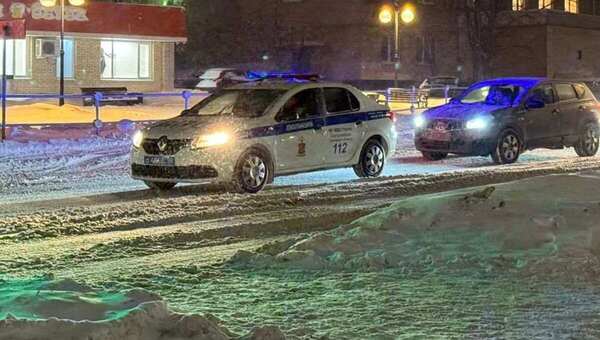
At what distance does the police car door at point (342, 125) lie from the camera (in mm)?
14039

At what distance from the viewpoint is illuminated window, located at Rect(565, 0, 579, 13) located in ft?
188

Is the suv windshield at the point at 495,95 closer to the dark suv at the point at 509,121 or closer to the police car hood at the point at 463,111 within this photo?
the dark suv at the point at 509,121

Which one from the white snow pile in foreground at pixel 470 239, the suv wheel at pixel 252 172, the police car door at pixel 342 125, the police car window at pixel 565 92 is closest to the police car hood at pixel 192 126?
the suv wheel at pixel 252 172

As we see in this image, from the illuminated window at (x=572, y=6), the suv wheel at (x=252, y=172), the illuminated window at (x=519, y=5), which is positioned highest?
the illuminated window at (x=572, y=6)

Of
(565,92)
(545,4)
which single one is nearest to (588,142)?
(565,92)

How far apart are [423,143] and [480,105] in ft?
4.33

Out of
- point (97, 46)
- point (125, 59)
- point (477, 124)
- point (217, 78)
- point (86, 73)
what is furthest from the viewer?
point (217, 78)

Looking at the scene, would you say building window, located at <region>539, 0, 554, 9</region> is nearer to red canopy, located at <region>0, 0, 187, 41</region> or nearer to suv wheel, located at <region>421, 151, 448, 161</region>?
red canopy, located at <region>0, 0, 187, 41</region>

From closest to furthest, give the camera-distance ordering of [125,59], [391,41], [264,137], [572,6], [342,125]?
[264,137]
[342,125]
[125,59]
[391,41]
[572,6]

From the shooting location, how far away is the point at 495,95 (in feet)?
57.8

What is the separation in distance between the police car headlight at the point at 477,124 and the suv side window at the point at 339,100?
3.12m

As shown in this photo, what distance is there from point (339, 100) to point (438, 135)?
11.8 ft

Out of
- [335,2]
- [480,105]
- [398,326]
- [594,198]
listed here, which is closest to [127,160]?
[480,105]

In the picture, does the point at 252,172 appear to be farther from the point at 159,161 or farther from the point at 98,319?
the point at 98,319
